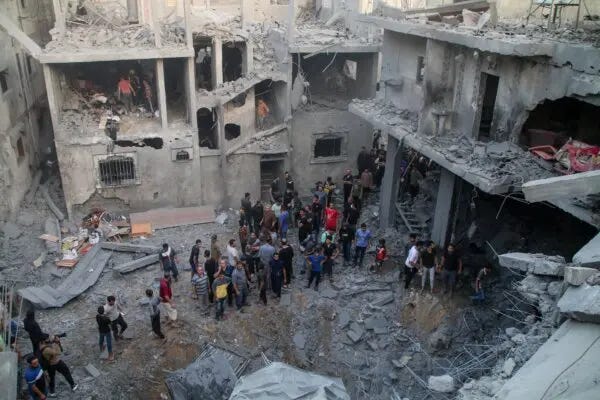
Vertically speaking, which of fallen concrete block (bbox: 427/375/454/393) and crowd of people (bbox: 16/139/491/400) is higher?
fallen concrete block (bbox: 427/375/454/393)

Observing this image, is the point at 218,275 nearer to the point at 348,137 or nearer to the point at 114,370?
the point at 114,370

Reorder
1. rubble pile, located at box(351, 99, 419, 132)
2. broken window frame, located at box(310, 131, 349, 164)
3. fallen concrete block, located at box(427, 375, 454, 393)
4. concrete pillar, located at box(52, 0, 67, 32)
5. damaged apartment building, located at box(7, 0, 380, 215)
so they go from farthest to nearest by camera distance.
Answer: broken window frame, located at box(310, 131, 349, 164)
damaged apartment building, located at box(7, 0, 380, 215)
concrete pillar, located at box(52, 0, 67, 32)
rubble pile, located at box(351, 99, 419, 132)
fallen concrete block, located at box(427, 375, 454, 393)

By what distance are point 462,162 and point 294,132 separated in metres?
9.04

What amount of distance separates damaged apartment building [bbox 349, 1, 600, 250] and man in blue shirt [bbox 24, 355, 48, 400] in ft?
30.9

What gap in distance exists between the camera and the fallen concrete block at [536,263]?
26.3ft

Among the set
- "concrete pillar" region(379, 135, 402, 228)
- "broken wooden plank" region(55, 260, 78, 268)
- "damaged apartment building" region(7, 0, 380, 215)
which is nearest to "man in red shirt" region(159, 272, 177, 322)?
"broken wooden plank" region(55, 260, 78, 268)

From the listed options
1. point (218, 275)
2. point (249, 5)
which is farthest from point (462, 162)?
point (249, 5)

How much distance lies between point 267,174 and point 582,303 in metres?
16.1

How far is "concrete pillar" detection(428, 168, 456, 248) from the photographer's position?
1392 cm

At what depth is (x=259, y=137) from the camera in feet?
64.4

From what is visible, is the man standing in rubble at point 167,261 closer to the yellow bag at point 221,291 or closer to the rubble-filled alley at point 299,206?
the rubble-filled alley at point 299,206

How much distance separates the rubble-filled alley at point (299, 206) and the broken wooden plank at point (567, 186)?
0.09 feet

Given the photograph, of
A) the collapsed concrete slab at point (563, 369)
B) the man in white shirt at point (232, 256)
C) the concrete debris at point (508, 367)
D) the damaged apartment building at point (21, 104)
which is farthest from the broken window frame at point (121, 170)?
the collapsed concrete slab at point (563, 369)

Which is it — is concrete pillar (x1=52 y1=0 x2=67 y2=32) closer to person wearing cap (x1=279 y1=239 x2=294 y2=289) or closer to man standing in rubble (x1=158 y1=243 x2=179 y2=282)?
man standing in rubble (x1=158 y1=243 x2=179 y2=282)
